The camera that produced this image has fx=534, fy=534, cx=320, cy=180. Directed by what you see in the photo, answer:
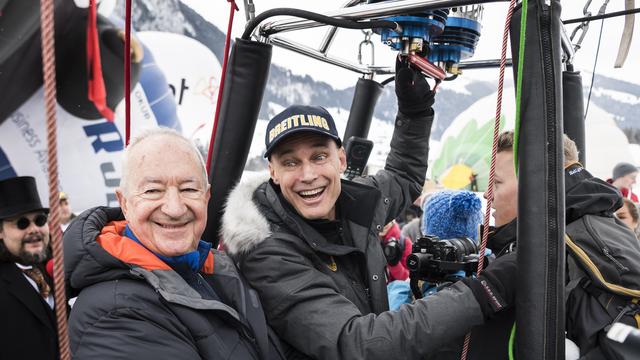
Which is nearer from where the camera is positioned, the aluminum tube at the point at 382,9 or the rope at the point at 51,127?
the rope at the point at 51,127

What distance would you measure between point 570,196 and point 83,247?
3.65ft

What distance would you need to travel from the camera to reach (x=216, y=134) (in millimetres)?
1639

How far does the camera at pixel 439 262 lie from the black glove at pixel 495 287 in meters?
0.16

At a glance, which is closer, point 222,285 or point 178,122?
point 222,285

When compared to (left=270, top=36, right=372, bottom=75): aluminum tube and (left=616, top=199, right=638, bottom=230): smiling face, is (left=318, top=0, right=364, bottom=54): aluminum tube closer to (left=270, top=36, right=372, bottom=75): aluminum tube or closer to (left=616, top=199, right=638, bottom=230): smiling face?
(left=270, top=36, right=372, bottom=75): aluminum tube

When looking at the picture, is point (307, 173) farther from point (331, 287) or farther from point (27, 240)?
point (27, 240)

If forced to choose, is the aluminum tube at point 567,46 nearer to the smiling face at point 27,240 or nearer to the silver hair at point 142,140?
Answer: the silver hair at point 142,140

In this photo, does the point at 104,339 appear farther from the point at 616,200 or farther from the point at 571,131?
the point at 571,131

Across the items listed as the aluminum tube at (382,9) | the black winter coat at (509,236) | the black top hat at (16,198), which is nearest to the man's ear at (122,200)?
the aluminum tube at (382,9)

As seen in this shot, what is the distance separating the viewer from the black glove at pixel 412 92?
5.52 feet

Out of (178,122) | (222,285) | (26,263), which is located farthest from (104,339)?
(178,122)

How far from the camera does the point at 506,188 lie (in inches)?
58.6

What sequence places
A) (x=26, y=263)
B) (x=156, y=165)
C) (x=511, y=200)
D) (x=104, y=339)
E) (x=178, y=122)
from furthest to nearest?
(x=178, y=122), (x=26, y=263), (x=511, y=200), (x=156, y=165), (x=104, y=339)

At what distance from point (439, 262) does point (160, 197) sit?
0.72 m
